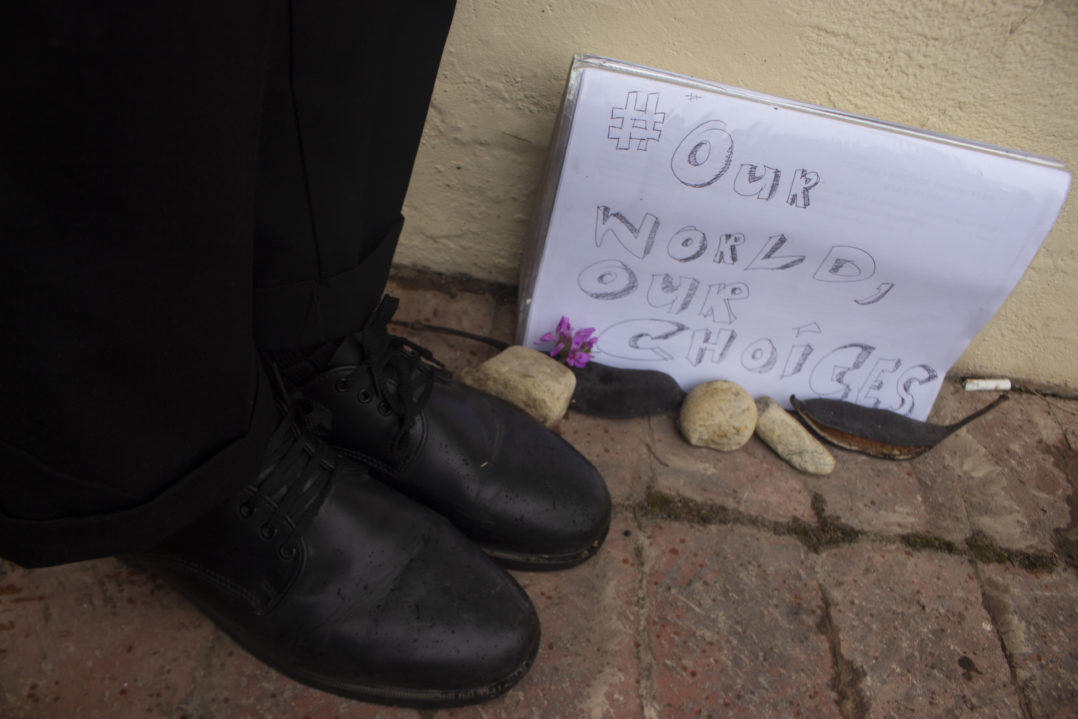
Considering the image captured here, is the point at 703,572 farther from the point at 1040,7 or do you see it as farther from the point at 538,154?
the point at 1040,7

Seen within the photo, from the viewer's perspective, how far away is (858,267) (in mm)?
1335

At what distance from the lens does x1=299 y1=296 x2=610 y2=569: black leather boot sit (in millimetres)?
968

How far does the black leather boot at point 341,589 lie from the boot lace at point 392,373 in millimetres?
102

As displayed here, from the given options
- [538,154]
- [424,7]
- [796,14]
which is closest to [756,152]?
[796,14]

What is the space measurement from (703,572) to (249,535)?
2.37ft

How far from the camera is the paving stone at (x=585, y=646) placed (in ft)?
3.11

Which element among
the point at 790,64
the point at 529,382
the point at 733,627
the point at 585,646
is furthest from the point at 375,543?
the point at 790,64

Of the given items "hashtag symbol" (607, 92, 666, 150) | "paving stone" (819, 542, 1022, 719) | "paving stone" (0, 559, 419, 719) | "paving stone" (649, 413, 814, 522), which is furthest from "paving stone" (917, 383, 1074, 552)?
"paving stone" (0, 559, 419, 719)

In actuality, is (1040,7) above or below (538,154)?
above

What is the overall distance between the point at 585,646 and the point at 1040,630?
84cm

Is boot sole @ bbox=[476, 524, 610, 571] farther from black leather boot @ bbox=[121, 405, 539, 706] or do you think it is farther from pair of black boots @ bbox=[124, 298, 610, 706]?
black leather boot @ bbox=[121, 405, 539, 706]

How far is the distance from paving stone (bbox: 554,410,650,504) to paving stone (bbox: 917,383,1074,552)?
63 cm

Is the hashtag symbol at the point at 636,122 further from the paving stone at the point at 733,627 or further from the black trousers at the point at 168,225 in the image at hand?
the paving stone at the point at 733,627

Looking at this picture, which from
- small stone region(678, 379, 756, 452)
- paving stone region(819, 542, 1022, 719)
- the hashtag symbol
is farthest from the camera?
small stone region(678, 379, 756, 452)
